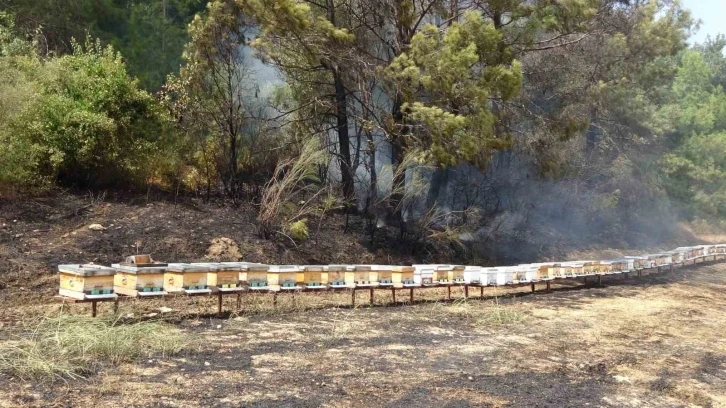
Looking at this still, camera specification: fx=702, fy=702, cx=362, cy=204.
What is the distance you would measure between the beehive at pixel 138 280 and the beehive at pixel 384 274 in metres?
4.13

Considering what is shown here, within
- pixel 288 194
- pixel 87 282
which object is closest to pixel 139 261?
pixel 87 282

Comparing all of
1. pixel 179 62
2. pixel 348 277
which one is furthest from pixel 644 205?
pixel 348 277

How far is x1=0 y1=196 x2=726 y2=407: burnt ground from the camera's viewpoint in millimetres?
6941

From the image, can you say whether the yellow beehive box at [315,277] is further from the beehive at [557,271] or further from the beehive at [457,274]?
the beehive at [557,271]

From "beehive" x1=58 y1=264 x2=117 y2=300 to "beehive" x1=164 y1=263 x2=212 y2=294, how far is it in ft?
2.76

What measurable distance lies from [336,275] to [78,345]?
515 cm

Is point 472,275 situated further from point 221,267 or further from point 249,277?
point 221,267

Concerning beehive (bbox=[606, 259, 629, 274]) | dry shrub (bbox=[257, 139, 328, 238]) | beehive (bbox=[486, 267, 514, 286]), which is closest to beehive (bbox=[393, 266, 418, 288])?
beehive (bbox=[486, 267, 514, 286])

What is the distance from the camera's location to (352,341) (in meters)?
9.45

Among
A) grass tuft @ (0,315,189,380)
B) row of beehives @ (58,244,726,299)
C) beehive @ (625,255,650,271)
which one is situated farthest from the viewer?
beehive @ (625,255,650,271)

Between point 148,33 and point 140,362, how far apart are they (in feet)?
48.2

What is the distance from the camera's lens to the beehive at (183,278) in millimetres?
9859

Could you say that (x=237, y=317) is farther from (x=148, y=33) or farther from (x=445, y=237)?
(x=148, y=33)

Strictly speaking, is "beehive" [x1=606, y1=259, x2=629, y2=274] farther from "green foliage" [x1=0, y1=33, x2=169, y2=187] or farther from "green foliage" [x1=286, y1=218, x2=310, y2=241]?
"green foliage" [x1=0, y1=33, x2=169, y2=187]
